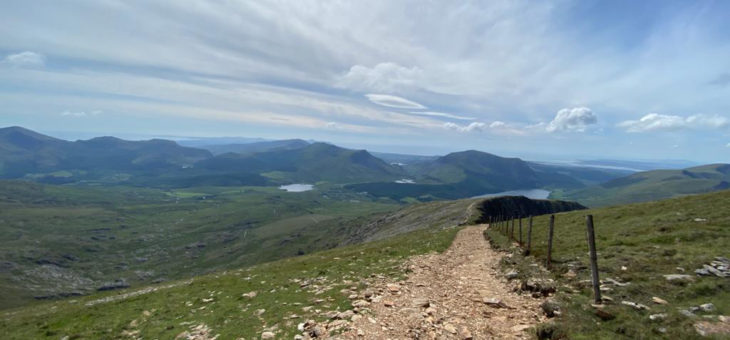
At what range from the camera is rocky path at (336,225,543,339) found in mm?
12086

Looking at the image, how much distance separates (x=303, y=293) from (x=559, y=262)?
17.1 m

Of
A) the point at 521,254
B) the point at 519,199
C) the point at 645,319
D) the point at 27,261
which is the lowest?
the point at 27,261

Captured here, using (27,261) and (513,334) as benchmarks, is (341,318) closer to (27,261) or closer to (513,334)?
(513,334)

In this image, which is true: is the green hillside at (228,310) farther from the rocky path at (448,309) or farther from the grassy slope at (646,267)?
the grassy slope at (646,267)

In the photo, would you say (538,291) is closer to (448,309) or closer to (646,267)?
(448,309)

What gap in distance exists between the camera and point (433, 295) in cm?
1655

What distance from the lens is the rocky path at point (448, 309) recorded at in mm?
12086

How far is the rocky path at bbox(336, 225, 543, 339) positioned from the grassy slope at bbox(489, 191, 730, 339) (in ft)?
6.96

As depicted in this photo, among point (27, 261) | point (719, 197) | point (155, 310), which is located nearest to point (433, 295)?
point (155, 310)

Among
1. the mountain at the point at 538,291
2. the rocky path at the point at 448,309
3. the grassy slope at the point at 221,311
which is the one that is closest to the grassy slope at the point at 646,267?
the mountain at the point at 538,291

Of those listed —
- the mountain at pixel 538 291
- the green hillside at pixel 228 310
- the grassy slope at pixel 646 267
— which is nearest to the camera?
A: the grassy slope at pixel 646 267

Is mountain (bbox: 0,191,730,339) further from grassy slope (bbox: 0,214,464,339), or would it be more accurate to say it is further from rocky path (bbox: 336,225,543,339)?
rocky path (bbox: 336,225,543,339)

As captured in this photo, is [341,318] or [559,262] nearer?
[341,318]

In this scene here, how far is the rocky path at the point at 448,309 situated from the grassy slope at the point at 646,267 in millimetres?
2121
